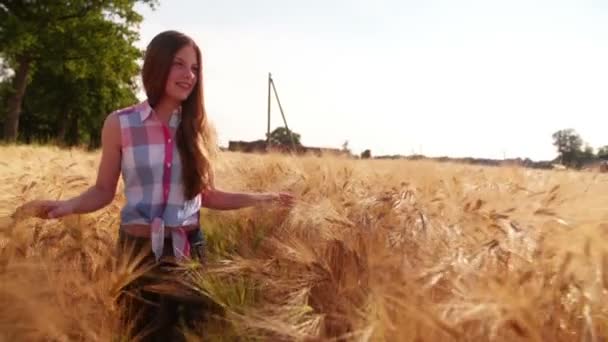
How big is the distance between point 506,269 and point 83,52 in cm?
1728

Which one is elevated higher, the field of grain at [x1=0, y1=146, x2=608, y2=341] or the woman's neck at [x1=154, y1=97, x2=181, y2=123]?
the woman's neck at [x1=154, y1=97, x2=181, y2=123]

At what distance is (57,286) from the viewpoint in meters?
1.47

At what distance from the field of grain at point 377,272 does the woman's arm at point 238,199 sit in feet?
0.30

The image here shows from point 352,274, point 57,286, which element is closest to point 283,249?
point 352,274

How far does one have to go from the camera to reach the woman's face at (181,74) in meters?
2.13

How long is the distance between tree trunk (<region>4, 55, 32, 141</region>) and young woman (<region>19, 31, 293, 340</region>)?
1486cm

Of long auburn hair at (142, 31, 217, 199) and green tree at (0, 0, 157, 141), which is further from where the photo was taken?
green tree at (0, 0, 157, 141)

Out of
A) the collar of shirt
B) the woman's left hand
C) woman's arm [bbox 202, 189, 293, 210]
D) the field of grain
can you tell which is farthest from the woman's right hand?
the woman's left hand

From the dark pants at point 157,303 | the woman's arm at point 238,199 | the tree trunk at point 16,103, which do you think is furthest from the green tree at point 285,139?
the tree trunk at point 16,103

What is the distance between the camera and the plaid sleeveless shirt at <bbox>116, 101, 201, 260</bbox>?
212 centimetres

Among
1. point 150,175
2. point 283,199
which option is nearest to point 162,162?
point 150,175

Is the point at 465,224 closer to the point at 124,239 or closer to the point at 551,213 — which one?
the point at 551,213

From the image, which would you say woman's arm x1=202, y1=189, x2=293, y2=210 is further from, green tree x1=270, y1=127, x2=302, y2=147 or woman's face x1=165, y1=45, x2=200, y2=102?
green tree x1=270, y1=127, x2=302, y2=147

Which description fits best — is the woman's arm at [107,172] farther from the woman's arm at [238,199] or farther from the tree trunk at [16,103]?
the tree trunk at [16,103]
